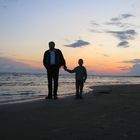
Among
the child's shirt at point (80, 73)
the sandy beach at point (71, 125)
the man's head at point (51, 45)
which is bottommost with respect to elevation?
the sandy beach at point (71, 125)

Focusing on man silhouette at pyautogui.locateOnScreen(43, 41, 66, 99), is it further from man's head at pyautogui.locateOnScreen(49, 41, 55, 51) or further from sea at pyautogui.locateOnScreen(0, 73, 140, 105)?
sea at pyautogui.locateOnScreen(0, 73, 140, 105)

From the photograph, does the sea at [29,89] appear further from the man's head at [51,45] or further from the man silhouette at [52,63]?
the man's head at [51,45]

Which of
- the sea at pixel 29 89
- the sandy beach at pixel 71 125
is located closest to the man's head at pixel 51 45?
the sea at pixel 29 89

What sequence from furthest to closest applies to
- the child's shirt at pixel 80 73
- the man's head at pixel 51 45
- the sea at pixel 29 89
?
the sea at pixel 29 89 < the child's shirt at pixel 80 73 < the man's head at pixel 51 45

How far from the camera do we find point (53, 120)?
665 cm

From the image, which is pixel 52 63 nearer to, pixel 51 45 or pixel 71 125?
pixel 51 45

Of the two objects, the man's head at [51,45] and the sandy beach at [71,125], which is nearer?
the sandy beach at [71,125]

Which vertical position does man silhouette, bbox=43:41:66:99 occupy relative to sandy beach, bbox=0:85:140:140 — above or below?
above

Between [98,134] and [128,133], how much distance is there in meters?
0.47

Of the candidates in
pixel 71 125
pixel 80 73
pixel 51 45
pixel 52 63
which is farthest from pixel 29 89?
pixel 71 125

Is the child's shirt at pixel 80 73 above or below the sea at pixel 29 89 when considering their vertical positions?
above

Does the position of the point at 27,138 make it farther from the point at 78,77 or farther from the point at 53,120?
the point at 78,77

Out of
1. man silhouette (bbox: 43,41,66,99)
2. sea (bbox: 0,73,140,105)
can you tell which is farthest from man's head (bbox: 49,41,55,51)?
sea (bbox: 0,73,140,105)

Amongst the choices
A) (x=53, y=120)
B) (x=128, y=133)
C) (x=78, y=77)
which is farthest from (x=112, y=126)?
(x=78, y=77)
